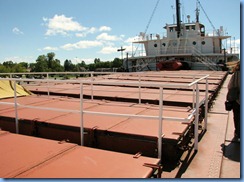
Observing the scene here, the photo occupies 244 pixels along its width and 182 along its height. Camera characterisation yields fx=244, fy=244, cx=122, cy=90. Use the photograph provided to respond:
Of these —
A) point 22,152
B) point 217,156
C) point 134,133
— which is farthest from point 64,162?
point 217,156

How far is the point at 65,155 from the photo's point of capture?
→ 3225 millimetres

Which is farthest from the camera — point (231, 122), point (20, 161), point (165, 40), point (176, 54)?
point (165, 40)

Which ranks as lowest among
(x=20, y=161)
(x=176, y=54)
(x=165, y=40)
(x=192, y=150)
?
(x=192, y=150)

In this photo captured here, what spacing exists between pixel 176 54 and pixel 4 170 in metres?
26.6

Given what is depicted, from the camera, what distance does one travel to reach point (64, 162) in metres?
2.99

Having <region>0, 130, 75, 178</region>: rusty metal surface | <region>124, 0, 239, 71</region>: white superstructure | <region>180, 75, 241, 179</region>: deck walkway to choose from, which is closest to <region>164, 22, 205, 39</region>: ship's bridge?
<region>124, 0, 239, 71</region>: white superstructure

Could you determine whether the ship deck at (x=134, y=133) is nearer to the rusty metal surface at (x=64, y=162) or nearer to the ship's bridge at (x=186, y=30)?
the rusty metal surface at (x=64, y=162)

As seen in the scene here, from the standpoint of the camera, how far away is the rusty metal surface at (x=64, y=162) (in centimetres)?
269

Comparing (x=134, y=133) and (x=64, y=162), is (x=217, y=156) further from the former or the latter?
(x=64, y=162)

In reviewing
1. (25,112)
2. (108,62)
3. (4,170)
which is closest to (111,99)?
(25,112)

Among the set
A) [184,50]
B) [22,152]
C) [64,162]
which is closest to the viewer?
[64,162]

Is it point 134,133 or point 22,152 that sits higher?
point 134,133

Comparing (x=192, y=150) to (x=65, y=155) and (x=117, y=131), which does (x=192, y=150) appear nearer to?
(x=117, y=131)

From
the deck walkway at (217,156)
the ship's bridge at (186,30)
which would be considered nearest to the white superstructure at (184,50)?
the ship's bridge at (186,30)
